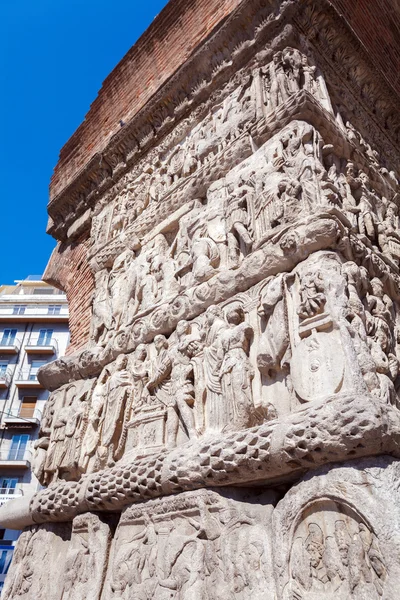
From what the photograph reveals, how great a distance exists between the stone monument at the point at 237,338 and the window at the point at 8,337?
70.4ft

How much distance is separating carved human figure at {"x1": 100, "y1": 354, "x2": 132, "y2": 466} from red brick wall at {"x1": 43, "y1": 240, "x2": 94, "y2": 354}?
1.56 metres

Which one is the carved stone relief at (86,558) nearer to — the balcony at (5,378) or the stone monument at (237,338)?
the stone monument at (237,338)

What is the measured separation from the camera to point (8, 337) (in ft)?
85.8

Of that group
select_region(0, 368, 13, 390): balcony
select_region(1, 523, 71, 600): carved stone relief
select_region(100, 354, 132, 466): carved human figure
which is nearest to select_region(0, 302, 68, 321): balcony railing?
select_region(0, 368, 13, 390): balcony

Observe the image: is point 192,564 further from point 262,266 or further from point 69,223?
point 69,223

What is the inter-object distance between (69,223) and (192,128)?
243cm

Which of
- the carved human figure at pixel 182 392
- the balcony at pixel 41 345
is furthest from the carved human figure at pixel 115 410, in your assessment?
the balcony at pixel 41 345

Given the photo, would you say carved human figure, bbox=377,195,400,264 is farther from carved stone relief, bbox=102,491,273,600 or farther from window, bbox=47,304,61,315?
window, bbox=47,304,61,315

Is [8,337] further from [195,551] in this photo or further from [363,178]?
[195,551]

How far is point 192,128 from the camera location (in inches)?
211

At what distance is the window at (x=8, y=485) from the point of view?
830 inches

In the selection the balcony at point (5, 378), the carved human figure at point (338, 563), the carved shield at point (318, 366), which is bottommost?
the carved human figure at point (338, 563)

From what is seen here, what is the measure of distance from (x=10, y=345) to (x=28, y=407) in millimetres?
3808

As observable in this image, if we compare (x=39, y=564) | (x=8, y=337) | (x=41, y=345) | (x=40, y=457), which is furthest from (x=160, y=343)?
(x=8, y=337)
